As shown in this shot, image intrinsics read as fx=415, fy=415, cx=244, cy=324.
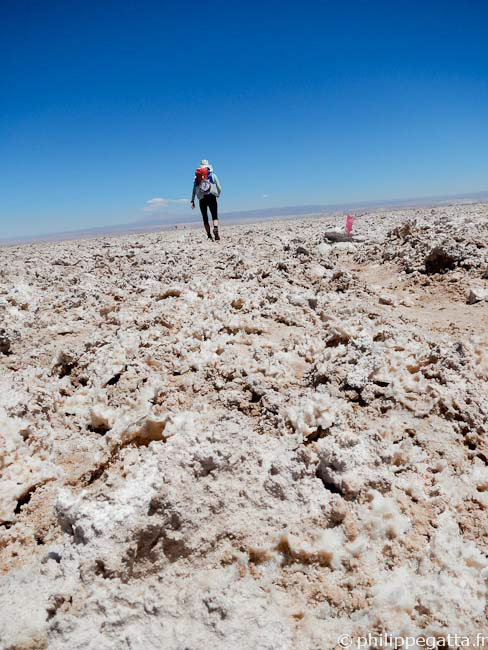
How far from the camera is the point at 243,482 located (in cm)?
246

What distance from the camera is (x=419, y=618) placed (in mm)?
1966

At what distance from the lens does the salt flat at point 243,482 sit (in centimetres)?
196

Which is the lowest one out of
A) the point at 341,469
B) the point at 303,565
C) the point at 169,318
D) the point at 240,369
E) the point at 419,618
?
the point at 419,618

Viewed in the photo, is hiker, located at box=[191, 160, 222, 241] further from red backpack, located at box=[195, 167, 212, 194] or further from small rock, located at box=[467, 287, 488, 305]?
small rock, located at box=[467, 287, 488, 305]

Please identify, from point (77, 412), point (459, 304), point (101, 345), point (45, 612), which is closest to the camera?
point (45, 612)

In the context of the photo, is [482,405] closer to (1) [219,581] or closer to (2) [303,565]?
(2) [303,565]

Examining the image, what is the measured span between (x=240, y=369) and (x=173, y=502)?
4.71ft

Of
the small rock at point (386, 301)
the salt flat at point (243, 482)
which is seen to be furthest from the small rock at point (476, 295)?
the small rock at point (386, 301)

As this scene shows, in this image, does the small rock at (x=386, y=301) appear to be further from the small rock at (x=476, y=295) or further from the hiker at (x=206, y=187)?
the hiker at (x=206, y=187)

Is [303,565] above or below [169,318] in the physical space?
below

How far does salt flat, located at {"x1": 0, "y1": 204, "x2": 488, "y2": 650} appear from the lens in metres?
1.96

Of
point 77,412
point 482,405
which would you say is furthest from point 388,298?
point 77,412

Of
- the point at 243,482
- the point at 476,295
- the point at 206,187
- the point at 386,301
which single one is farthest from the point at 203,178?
the point at 243,482

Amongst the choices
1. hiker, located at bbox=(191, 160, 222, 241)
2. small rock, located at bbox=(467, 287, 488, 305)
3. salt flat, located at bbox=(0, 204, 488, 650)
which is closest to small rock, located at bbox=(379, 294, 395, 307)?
salt flat, located at bbox=(0, 204, 488, 650)
